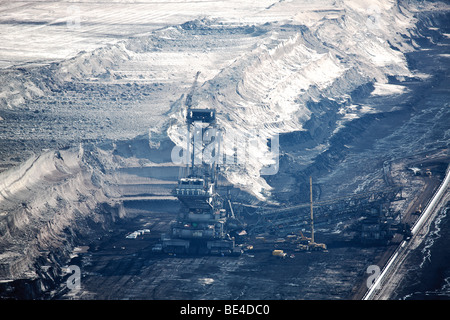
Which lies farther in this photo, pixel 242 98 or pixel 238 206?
pixel 242 98

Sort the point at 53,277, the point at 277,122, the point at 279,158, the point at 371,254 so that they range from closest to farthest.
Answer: the point at 53,277
the point at 371,254
the point at 279,158
the point at 277,122

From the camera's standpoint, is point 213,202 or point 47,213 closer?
point 47,213

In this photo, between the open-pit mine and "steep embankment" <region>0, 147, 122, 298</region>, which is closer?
"steep embankment" <region>0, 147, 122, 298</region>

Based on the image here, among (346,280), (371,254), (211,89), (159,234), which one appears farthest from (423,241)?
(211,89)

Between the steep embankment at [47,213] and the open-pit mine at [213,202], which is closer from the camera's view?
the steep embankment at [47,213]

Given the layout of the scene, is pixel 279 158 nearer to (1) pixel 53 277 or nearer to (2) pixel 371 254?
(2) pixel 371 254

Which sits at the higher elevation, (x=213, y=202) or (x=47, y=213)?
(x=213, y=202)

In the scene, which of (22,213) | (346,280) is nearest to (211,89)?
(22,213)

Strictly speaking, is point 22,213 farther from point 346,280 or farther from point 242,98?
point 242,98

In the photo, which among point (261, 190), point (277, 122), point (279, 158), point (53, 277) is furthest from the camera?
point (277, 122)
